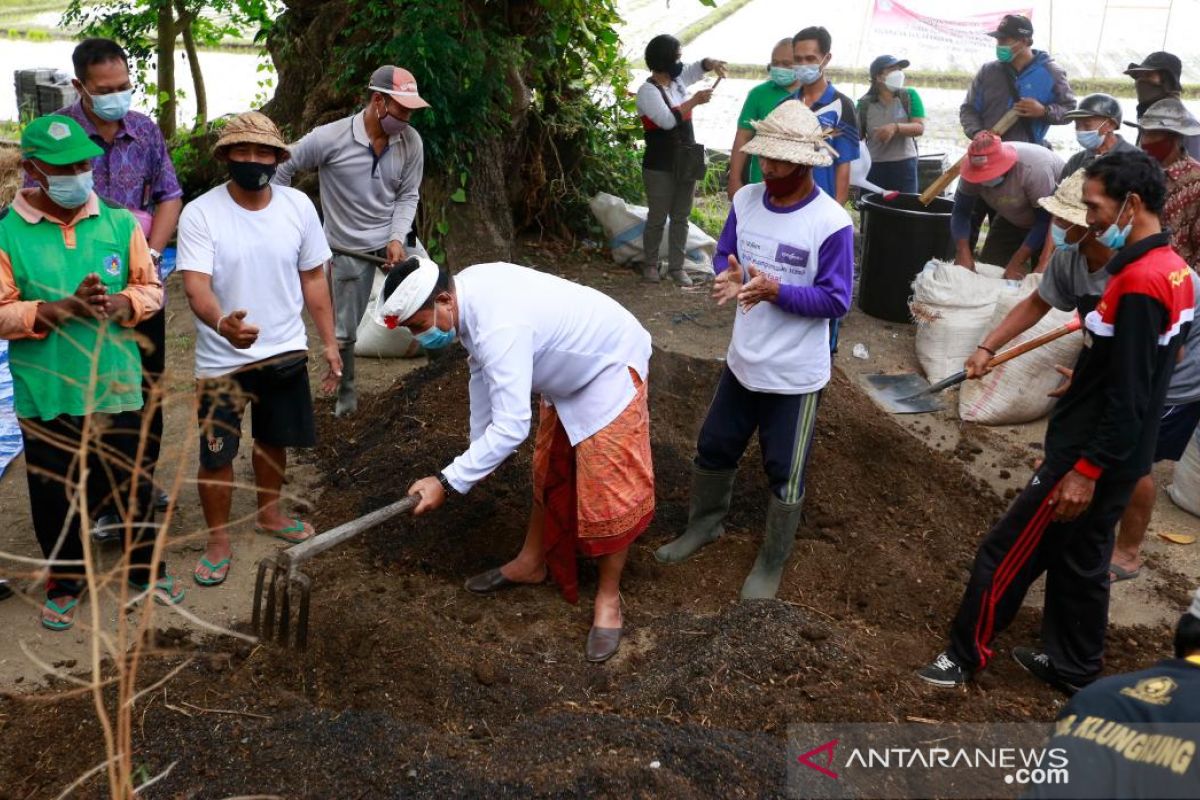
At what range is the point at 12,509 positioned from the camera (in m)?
4.97

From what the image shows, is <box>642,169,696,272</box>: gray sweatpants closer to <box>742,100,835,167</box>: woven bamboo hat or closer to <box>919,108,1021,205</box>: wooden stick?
<box>919,108,1021,205</box>: wooden stick

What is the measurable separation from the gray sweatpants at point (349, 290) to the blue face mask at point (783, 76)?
2.57 m

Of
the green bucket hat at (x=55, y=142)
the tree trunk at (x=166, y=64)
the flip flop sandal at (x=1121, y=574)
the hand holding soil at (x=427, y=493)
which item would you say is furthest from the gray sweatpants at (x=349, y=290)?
the tree trunk at (x=166, y=64)

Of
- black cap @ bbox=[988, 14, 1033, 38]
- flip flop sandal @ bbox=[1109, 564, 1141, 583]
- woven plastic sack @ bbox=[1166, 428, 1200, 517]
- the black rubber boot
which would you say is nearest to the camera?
flip flop sandal @ bbox=[1109, 564, 1141, 583]

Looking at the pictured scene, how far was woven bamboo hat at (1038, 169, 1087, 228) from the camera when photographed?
359cm

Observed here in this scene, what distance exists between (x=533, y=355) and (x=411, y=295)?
462 mm

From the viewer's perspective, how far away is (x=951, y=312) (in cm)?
671

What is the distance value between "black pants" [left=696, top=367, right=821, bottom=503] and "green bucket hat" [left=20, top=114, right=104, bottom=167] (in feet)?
7.78

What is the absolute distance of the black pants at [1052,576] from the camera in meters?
3.56

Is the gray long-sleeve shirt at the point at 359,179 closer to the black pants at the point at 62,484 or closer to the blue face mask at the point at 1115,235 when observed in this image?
the black pants at the point at 62,484

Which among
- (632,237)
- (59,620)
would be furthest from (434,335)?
(632,237)

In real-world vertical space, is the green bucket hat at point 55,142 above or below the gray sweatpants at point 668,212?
above

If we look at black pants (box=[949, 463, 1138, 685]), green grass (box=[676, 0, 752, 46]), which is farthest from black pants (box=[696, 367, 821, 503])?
green grass (box=[676, 0, 752, 46])

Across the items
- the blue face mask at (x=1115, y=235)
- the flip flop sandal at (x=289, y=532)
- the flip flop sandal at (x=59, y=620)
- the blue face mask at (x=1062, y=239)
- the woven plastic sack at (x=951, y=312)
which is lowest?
the flip flop sandal at (x=289, y=532)
